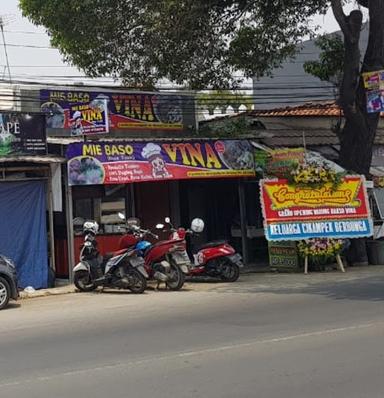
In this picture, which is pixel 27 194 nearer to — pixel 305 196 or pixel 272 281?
pixel 272 281

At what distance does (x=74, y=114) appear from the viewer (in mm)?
16062

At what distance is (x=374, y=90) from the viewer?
16.5 meters

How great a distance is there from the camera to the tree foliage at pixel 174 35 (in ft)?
50.6

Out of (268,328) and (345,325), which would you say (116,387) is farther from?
(345,325)

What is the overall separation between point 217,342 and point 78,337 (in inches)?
77.2

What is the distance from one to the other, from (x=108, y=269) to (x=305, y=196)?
5.41 metres

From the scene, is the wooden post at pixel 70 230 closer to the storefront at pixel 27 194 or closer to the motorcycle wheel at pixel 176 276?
the storefront at pixel 27 194

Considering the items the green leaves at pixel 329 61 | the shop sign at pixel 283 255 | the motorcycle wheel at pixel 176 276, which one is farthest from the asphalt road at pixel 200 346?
the green leaves at pixel 329 61

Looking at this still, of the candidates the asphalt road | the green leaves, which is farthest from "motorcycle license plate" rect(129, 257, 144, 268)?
the green leaves

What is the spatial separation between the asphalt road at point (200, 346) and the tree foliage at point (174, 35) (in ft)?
20.4

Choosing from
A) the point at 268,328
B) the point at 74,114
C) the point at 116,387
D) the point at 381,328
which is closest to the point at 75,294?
the point at 74,114

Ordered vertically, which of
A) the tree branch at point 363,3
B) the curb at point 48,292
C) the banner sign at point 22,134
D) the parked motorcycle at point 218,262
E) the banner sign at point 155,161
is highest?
the tree branch at point 363,3

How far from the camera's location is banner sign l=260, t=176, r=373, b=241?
16234 mm

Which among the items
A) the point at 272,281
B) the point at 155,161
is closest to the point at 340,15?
the point at 155,161
